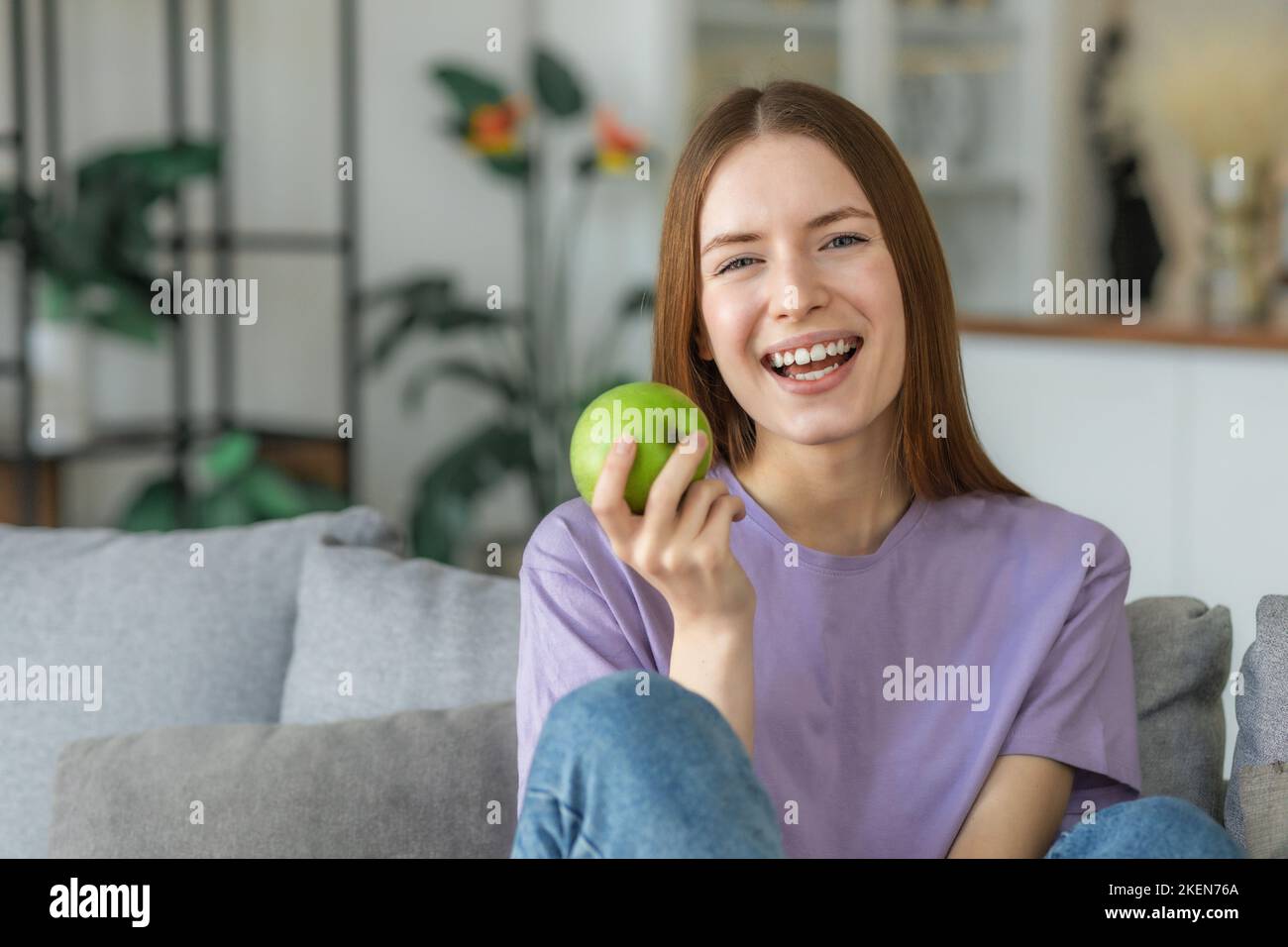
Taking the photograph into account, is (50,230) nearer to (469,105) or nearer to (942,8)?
(469,105)

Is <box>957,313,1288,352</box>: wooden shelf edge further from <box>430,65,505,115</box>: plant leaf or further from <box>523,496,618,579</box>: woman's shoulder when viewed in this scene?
<box>523,496,618,579</box>: woman's shoulder

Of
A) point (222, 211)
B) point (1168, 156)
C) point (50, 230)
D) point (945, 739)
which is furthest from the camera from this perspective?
point (1168, 156)

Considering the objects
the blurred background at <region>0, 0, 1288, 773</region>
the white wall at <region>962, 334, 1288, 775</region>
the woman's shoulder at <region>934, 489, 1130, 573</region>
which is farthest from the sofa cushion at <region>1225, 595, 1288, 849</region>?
the blurred background at <region>0, 0, 1288, 773</region>

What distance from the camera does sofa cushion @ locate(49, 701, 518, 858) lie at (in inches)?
56.5

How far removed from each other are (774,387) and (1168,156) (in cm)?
337

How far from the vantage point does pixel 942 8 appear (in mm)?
4480

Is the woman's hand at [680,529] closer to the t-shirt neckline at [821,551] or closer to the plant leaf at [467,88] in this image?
the t-shirt neckline at [821,551]

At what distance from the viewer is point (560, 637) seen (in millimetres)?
1308

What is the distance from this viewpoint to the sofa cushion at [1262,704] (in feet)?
4.57

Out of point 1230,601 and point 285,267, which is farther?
point 285,267

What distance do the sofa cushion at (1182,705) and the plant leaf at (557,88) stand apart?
3.06m

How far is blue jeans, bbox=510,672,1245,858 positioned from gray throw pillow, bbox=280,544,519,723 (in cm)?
48

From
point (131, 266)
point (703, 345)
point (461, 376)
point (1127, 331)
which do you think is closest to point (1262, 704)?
point (703, 345)
